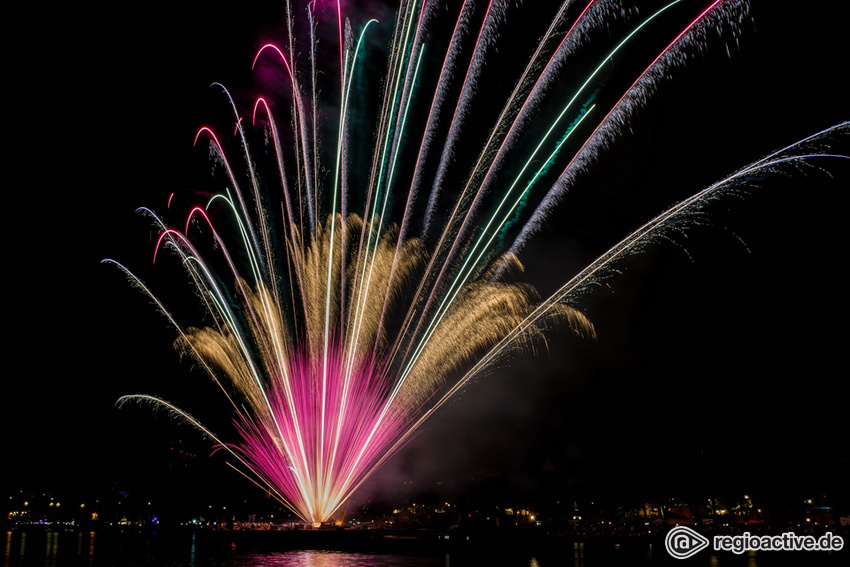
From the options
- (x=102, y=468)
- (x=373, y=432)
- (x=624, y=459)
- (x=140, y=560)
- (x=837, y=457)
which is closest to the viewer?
(x=373, y=432)

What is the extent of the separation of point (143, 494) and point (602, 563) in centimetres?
7026

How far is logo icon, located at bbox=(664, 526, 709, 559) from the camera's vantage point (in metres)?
25.8

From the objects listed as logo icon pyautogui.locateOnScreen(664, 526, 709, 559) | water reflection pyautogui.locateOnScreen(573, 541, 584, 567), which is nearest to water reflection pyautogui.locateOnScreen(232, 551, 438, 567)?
water reflection pyautogui.locateOnScreen(573, 541, 584, 567)

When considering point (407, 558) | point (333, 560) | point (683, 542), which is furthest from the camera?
point (683, 542)

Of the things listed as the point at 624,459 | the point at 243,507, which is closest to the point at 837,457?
the point at 624,459

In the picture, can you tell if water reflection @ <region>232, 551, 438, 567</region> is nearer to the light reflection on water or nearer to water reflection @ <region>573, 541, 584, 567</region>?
the light reflection on water

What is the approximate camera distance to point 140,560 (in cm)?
2503

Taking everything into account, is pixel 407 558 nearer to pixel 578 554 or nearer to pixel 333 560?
pixel 333 560

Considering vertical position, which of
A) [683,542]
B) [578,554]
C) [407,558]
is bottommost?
[578,554]

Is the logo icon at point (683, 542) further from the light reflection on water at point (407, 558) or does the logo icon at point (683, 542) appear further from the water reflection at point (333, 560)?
the water reflection at point (333, 560)

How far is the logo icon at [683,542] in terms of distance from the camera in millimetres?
25812

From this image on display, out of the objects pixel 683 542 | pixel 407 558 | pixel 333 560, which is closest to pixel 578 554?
pixel 683 542

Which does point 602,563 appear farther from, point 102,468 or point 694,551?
point 102,468

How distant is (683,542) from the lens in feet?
88.9
